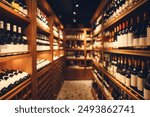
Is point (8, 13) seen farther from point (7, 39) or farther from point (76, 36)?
point (76, 36)

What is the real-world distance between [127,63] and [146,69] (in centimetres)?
47

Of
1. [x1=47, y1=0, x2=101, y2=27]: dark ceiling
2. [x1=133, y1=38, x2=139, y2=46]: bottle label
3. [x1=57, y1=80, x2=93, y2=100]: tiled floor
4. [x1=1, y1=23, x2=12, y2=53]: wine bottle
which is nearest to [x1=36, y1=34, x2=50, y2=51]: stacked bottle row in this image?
[x1=1, y1=23, x2=12, y2=53]: wine bottle

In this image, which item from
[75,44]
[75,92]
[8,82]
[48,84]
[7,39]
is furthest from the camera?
[75,44]

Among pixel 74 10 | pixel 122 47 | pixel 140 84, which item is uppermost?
pixel 74 10

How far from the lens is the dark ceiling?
533cm

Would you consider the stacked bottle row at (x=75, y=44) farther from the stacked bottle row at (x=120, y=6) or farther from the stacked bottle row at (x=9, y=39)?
the stacked bottle row at (x=9, y=39)

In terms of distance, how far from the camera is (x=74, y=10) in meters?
6.00

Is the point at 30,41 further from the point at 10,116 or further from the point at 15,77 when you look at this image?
the point at 10,116

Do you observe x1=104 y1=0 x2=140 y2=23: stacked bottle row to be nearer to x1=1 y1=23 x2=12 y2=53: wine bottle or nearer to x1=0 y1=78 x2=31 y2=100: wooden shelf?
x1=1 y1=23 x2=12 y2=53: wine bottle

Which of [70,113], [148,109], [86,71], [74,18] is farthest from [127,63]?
[74,18]

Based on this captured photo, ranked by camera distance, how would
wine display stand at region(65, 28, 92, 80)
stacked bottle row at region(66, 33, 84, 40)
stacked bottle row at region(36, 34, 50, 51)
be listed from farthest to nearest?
stacked bottle row at region(66, 33, 84, 40)
wine display stand at region(65, 28, 92, 80)
stacked bottle row at region(36, 34, 50, 51)

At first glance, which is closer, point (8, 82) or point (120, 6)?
point (8, 82)

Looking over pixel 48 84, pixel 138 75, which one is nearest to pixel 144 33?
pixel 138 75

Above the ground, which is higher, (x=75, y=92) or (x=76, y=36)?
(x=76, y=36)
